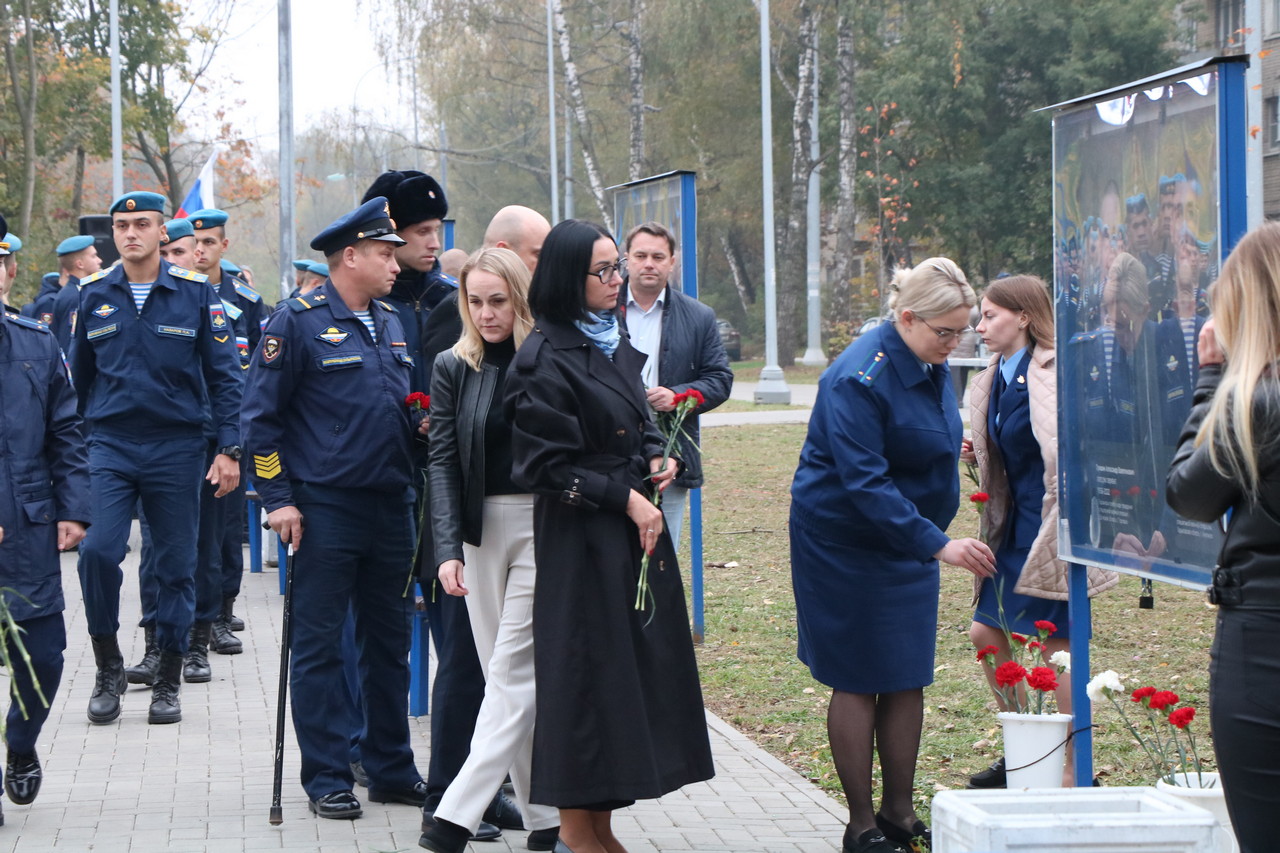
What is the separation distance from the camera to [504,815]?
5422mm

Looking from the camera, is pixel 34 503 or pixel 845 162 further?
pixel 845 162

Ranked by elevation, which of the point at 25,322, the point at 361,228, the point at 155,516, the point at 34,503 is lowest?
the point at 155,516

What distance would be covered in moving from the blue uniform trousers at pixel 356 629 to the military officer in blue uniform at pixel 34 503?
2.89 feet

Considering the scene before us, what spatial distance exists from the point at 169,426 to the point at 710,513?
812 centimetres

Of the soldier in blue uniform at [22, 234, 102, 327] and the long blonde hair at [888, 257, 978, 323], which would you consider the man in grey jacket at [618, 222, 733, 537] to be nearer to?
the long blonde hair at [888, 257, 978, 323]

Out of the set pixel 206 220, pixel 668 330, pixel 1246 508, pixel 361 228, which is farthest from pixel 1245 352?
pixel 206 220

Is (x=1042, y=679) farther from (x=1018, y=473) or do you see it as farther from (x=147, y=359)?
(x=147, y=359)

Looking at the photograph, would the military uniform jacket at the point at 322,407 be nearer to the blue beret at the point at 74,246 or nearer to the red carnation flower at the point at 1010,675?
the red carnation flower at the point at 1010,675

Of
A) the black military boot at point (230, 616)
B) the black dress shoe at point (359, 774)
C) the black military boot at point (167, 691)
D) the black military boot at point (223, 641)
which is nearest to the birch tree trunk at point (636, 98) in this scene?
the black military boot at point (230, 616)

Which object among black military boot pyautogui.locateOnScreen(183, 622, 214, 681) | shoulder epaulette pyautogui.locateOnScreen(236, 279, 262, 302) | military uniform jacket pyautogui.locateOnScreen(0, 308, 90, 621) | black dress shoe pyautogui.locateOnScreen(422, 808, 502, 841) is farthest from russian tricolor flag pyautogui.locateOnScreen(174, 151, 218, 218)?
black dress shoe pyautogui.locateOnScreen(422, 808, 502, 841)

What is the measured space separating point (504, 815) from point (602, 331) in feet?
6.04

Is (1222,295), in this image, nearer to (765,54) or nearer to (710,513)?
(710,513)

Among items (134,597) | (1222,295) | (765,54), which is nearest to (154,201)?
(134,597)

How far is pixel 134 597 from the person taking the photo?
35.1 ft
